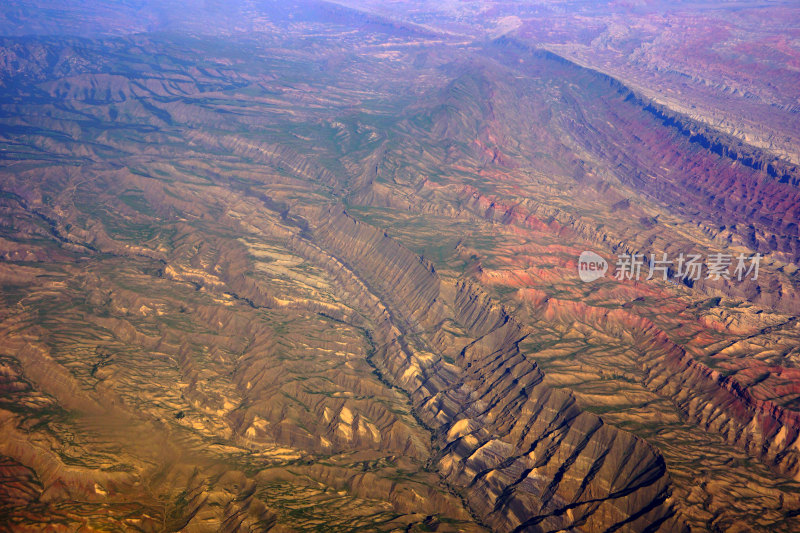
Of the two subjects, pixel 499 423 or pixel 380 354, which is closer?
pixel 499 423

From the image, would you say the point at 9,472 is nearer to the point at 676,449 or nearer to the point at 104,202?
the point at 676,449

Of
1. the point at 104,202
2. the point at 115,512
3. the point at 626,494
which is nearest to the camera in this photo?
the point at 115,512

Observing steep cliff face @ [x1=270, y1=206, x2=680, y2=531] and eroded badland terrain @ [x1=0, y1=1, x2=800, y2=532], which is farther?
steep cliff face @ [x1=270, y1=206, x2=680, y2=531]

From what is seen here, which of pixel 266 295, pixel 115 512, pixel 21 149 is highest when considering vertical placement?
pixel 21 149

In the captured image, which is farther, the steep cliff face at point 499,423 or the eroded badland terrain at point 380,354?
the steep cliff face at point 499,423

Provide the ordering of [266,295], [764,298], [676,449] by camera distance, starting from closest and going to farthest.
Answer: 1. [676,449]
2. [266,295]
3. [764,298]

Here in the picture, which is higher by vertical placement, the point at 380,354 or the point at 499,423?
the point at 499,423

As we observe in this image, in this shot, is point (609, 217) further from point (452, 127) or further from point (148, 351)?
point (148, 351)

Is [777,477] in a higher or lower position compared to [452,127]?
lower

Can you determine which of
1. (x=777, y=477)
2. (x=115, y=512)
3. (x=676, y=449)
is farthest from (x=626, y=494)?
(x=115, y=512)

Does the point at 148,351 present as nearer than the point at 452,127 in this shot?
Yes

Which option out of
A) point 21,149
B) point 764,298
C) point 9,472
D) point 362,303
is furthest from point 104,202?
A: point 764,298
